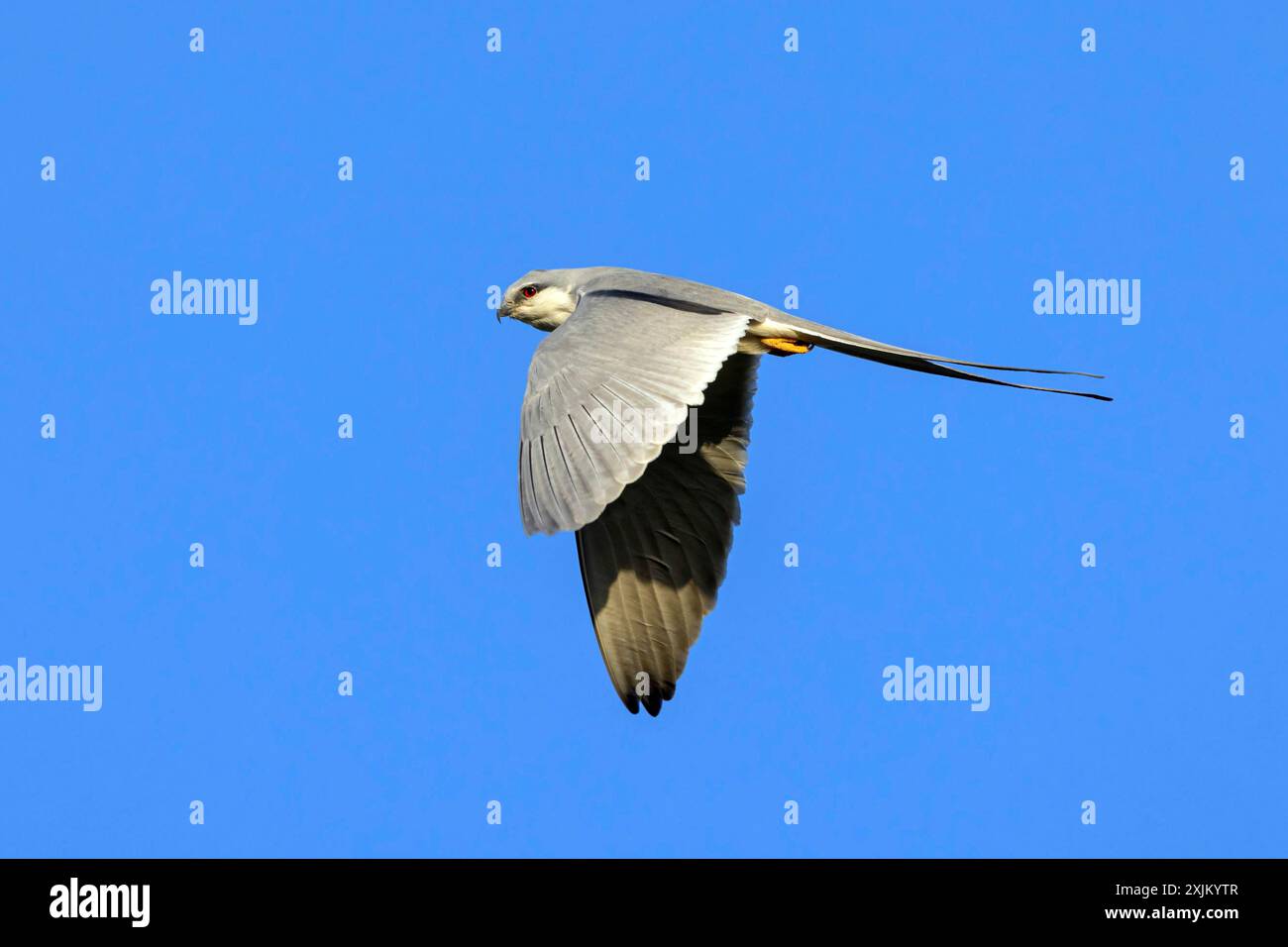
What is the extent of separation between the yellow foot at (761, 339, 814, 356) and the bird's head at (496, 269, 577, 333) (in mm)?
1601

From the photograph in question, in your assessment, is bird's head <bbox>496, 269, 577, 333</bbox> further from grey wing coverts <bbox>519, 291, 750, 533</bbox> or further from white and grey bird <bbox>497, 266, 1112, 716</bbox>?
grey wing coverts <bbox>519, 291, 750, 533</bbox>

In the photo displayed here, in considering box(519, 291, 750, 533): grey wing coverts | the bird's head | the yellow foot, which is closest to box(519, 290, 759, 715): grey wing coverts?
box(519, 291, 750, 533): grey wing coverts

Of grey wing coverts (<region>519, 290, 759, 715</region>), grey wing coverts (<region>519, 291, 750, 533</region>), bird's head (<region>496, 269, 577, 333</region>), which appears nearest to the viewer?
grey wing coverts (<region>519, 291, 750, 533</region>)

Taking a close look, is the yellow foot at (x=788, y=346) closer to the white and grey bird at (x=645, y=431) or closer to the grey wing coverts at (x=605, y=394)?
the white and grey bird at (x=645, y=431)

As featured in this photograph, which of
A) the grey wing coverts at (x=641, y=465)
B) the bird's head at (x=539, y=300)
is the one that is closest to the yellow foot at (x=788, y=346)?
the grey wing coverts at (x=641, y=465)

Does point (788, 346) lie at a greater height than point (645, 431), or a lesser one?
greater

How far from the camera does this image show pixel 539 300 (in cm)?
1218

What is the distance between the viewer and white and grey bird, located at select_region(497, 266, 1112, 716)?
28.2 ft

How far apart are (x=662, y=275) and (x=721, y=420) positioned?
136 cm

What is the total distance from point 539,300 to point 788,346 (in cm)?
205

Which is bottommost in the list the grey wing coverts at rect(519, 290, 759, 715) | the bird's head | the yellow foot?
the grey wing coverts at rect(519, 290, 759, 715)

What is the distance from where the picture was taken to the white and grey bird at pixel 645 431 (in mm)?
8594

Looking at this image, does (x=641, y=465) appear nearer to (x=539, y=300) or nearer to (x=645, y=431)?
(x=645, y=431)

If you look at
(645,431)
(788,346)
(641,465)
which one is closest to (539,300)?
(788,346)
